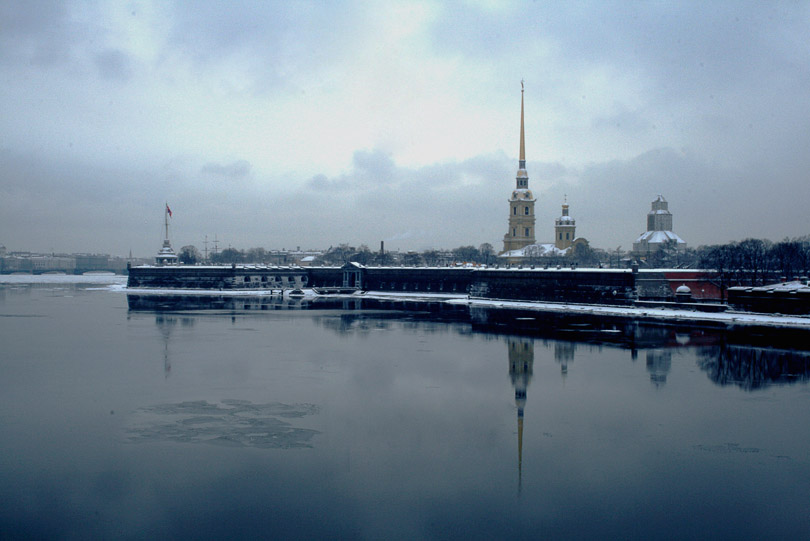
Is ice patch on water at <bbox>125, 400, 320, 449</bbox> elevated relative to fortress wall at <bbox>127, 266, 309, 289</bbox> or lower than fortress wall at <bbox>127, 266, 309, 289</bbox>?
lower

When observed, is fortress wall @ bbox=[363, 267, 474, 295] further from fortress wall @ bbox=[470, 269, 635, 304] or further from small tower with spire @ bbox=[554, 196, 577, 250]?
small tower with spire @ bbox=[554, 196, 577, 250]

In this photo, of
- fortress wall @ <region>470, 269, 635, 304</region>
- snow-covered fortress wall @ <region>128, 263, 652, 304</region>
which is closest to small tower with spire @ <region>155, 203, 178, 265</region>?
snow-covered fortress wall @ <region>128, 263, 652, 304</region>

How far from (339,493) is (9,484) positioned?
4176 mm

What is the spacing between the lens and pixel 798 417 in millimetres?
11844

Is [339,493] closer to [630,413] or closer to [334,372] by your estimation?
[630,413]

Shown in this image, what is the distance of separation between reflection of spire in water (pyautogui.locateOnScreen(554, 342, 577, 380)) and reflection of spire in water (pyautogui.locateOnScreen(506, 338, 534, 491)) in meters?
0.71

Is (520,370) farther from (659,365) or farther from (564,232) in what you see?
(564,232)

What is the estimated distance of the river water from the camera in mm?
7617

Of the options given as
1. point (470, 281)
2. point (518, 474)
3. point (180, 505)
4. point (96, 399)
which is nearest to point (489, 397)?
point (518, 474)

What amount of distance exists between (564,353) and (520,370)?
10.8 ft

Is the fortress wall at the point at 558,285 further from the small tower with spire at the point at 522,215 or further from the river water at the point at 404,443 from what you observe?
the small tower with spire at the point at 522,215

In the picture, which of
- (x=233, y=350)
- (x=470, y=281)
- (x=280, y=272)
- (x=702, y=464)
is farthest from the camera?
(x=280, y=272)

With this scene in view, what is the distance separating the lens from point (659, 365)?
17.4 meters

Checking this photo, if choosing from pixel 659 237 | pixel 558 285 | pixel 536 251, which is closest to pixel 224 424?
pixel 558 285
